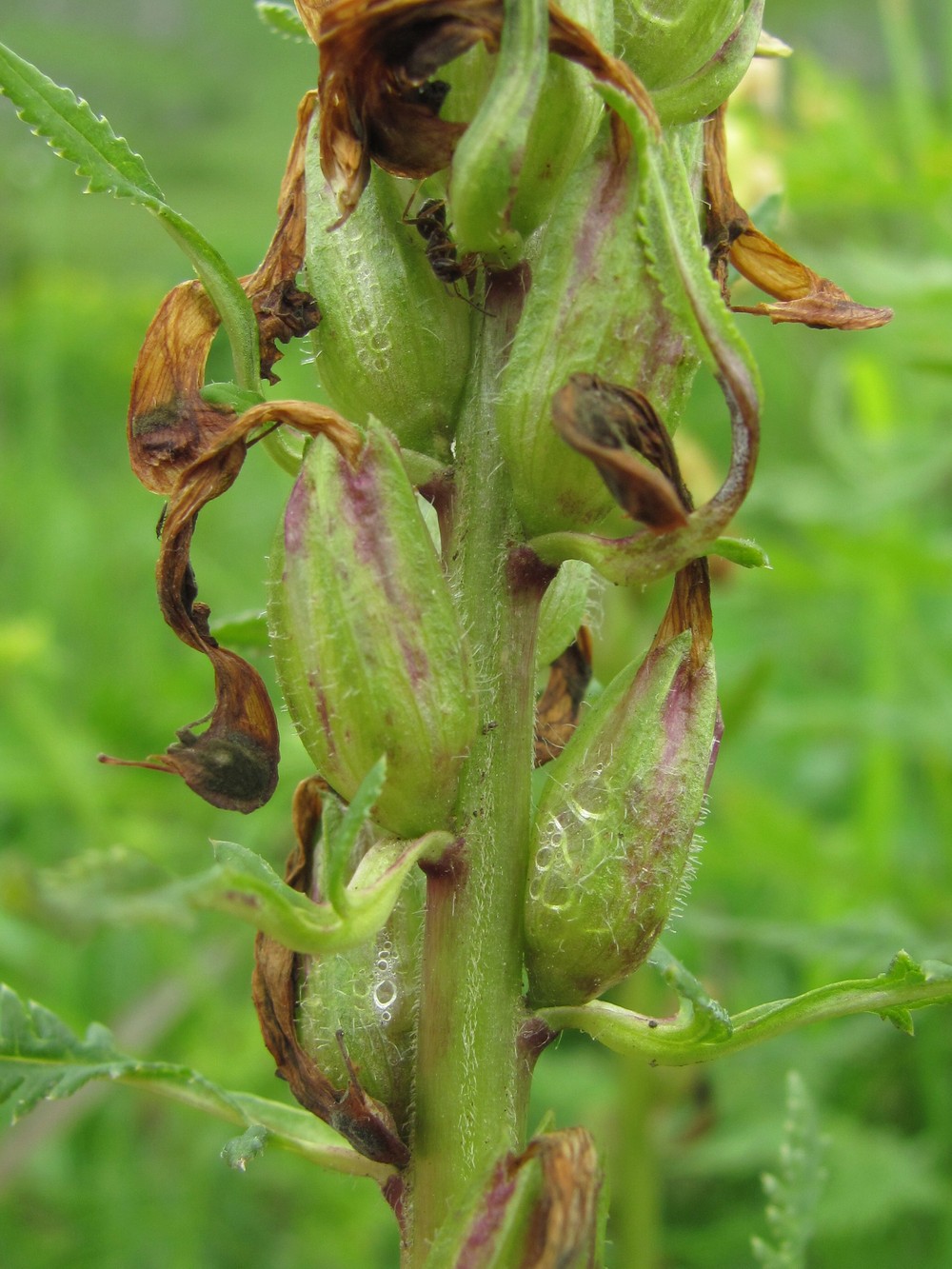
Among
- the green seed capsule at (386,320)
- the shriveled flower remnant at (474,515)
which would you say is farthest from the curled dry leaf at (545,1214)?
the green seed capsule at (386,320)

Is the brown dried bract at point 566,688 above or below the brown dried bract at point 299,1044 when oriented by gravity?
above

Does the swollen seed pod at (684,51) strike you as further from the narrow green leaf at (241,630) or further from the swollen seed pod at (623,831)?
the narrow green leaf at (241,630)

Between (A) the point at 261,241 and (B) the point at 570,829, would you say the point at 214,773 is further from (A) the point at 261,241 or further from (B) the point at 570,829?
(A) the point at 261,241

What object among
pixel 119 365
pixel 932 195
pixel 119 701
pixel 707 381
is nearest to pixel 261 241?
pixel 119 365

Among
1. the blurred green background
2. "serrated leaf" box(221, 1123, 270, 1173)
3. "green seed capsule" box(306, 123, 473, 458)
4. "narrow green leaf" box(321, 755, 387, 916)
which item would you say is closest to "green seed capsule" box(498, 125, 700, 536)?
"green seed capsule" box(306, 123, 473, 458)

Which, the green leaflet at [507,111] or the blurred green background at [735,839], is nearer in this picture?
the green leaflet at [507,111]

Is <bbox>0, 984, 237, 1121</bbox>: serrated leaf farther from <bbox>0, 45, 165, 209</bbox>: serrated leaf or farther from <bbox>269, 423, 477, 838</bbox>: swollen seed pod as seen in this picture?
<bbox>0, 45, 165, 209</bbox>: serrated leaf
